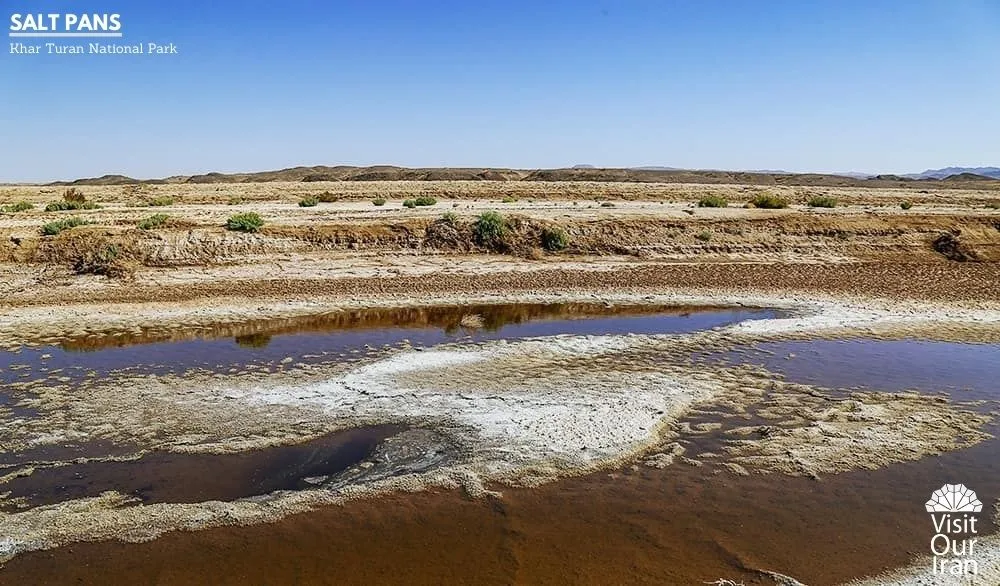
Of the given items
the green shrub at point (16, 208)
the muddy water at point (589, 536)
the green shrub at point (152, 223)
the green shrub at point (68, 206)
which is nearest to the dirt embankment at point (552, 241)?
the green shrub at point (152, 223)

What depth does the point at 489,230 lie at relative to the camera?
22.5 m

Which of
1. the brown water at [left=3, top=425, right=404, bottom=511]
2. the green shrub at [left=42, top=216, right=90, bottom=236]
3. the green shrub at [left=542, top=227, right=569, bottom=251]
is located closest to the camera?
the brown water at [left=3, top=425, right=404, bottom=511]

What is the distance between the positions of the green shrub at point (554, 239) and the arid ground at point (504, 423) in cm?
199

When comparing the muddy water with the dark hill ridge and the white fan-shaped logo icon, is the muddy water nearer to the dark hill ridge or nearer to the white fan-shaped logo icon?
the white fan-shaped logo icon

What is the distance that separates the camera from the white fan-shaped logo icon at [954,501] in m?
6.69

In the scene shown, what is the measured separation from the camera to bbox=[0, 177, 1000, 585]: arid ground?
596cm

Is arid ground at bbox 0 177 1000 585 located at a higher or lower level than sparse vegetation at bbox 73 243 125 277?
lower

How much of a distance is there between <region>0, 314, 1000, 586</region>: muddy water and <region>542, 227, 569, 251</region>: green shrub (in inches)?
603

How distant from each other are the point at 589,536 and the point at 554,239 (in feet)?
55.6

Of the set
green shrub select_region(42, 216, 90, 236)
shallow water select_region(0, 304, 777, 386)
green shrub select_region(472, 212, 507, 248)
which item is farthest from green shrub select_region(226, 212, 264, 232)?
shallow water select_region(0, 304, 777, 386)

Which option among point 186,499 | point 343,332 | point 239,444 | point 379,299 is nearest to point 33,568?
point 186,499

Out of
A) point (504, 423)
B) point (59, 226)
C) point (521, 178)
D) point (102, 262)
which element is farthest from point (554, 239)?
point (521, 178)

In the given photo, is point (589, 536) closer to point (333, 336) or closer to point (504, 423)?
point (504, 423)

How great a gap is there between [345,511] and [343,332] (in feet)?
23.7
